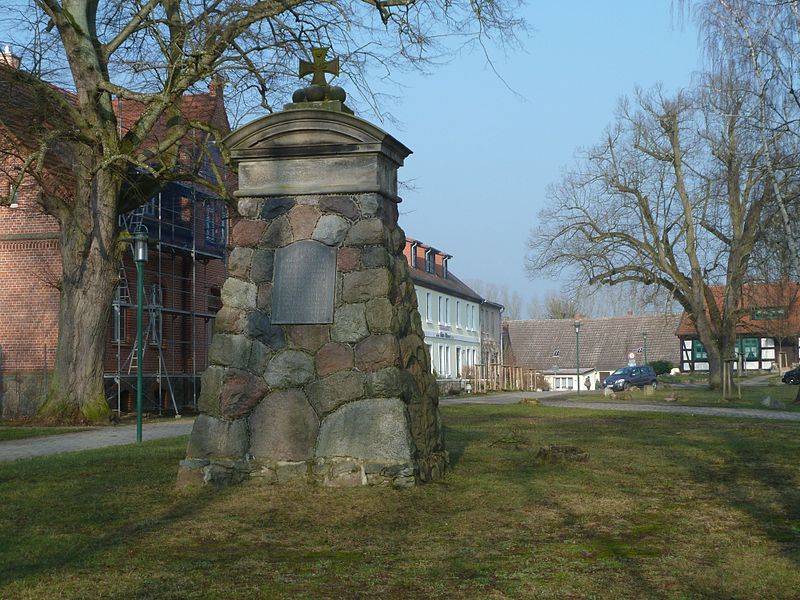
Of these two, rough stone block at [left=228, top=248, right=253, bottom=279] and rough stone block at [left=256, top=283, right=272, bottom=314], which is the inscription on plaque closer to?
rough stone block at [left=256, top=283, right=272, bottom=314]

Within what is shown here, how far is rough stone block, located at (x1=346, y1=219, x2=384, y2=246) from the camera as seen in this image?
9094 millimetres

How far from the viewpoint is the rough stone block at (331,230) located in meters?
9.21

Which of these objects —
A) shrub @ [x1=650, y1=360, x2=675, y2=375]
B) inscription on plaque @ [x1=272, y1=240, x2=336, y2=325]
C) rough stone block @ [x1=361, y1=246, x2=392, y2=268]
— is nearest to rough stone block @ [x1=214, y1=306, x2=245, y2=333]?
inscription on plaque @ [x1=272, y1=240, x2=336, y2=325]

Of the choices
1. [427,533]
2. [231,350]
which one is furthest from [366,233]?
[427,533]

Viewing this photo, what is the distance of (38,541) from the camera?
661 centimetres

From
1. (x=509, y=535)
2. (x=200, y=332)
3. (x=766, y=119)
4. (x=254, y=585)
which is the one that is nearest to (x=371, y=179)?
(x=509, y=535)

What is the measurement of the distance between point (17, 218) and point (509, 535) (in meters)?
24.1

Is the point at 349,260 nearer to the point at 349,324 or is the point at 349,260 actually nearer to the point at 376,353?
the point at 349,324

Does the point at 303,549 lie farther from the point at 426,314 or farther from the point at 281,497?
the point at 426,314

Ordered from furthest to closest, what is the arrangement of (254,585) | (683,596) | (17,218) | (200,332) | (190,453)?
(200,332) < (17,218) < (190,453) < (254,585) < (683,596)

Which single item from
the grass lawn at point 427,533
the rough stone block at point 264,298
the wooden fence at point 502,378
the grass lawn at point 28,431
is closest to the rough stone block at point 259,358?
the rough stone block at point 264,298

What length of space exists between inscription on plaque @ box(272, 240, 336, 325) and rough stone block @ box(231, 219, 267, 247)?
0.97 feet

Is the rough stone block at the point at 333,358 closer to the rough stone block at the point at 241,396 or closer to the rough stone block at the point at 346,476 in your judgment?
the rough stone block at the point at 241,396

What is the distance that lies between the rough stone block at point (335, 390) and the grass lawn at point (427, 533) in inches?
31.2
